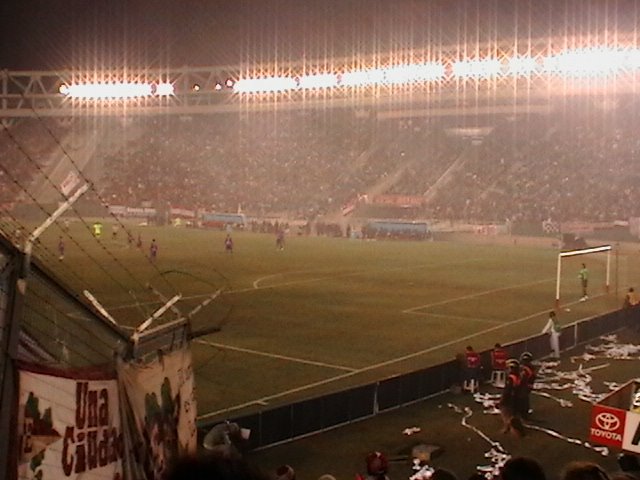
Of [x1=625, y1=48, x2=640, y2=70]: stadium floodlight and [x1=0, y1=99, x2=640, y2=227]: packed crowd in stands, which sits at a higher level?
[x1=625, y1=48, x2=640, y2=70]: stadium floodlight

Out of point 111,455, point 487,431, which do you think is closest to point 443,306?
point 487,431

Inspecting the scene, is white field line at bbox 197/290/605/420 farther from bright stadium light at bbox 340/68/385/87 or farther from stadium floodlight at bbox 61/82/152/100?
stadium floodlight at bbox 61/82/152/100

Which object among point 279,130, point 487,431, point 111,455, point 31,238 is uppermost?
point 279,130

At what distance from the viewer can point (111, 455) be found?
18.7ft

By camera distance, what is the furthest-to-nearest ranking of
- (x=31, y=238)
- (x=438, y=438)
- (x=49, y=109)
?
(x=49, y=109) < (x=438, y=438) < (x=31, y=238)

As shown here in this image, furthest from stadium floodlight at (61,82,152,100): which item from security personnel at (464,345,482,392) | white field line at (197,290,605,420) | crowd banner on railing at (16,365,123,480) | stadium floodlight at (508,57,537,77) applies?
crowd banner on railing at (16,365,123,480)

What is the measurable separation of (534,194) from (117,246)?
30.1 meters

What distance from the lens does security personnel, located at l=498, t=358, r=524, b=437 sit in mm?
14320

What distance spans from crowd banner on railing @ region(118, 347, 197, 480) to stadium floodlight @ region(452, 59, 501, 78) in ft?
169

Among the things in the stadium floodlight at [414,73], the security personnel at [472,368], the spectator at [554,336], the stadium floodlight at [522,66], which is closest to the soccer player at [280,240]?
the stadium floodlight at [414,73]

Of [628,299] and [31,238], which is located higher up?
[31,238]

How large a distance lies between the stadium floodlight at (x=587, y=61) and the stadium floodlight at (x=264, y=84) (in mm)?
22478

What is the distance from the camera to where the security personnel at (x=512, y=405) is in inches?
564

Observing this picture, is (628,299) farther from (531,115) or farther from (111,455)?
(531,115)
